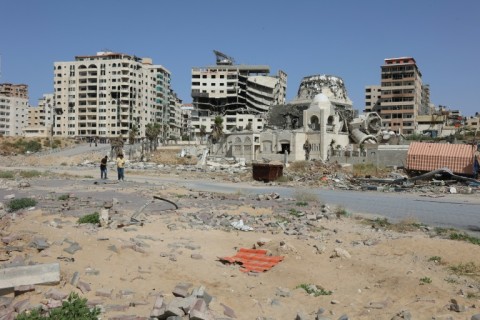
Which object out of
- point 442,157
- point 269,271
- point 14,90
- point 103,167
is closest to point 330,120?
point 442,157

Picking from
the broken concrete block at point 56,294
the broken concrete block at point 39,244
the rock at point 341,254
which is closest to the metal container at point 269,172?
the rock at point 341,254

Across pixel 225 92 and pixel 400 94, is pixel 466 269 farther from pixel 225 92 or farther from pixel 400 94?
pixel 225 92

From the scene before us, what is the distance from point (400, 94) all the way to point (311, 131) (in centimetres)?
5110

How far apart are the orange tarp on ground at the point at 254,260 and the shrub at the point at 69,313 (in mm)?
3994

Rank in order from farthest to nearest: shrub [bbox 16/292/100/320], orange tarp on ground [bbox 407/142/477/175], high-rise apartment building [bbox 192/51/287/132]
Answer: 1. high-rise apartment building [bbox 192/51/287/132]
2. orange tarp on ground [bbox 407/142/477/175]
3. shrub [bbox 16/292/100/320]

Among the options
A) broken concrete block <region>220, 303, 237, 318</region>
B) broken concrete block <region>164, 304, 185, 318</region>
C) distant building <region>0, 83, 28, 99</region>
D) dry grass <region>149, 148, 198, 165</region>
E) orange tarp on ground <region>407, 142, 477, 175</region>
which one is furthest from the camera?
distant building <region>0, 83, 28, 99</region>

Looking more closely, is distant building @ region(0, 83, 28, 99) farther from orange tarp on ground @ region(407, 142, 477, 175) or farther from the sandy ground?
the sandy ground

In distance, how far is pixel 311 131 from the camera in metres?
66.6

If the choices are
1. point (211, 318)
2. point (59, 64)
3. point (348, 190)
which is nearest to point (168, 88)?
point (59, 64)

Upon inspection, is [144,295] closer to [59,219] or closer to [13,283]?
[13,283]

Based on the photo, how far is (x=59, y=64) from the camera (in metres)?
115

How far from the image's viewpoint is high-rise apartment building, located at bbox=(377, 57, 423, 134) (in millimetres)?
105938

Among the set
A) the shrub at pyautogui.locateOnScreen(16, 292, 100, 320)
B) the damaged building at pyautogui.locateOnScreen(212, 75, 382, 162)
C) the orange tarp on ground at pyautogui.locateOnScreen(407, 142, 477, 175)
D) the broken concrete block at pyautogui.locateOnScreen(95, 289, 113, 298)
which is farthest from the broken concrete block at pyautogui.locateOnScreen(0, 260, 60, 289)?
the damaged building at pyautogui.locateOnScreen(212, 75, 382, 162)

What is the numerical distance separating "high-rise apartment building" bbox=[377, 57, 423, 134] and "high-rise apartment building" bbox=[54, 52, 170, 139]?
61476mm
